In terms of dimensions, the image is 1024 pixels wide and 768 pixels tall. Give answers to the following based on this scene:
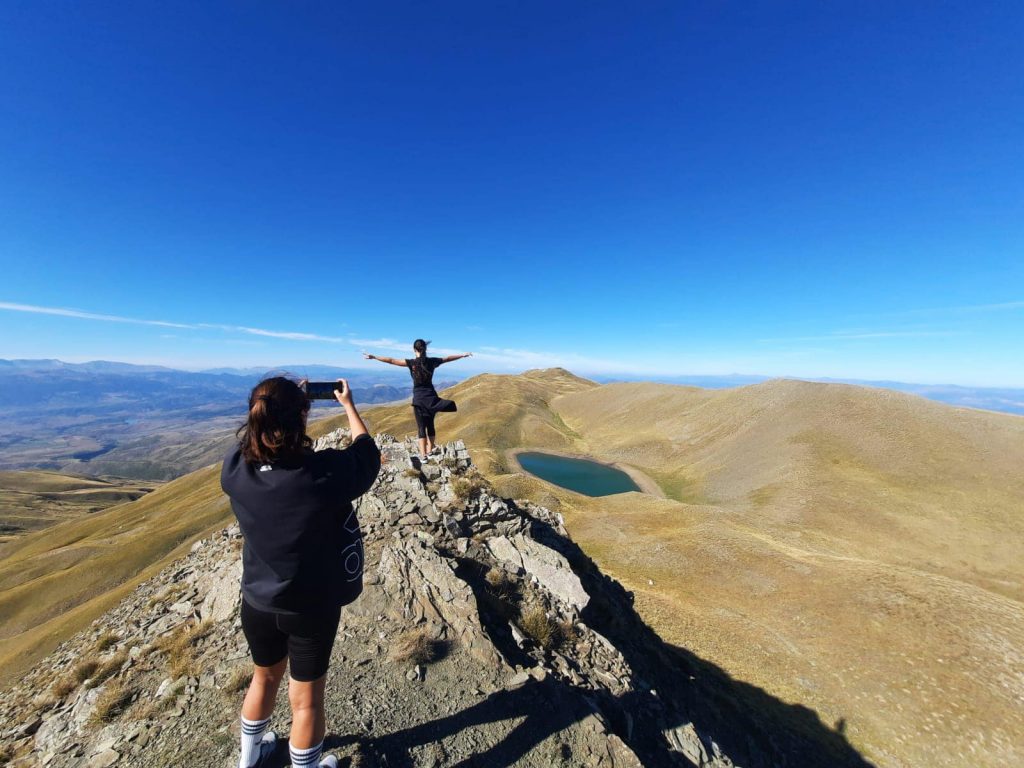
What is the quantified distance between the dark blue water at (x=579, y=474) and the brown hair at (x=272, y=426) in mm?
68972

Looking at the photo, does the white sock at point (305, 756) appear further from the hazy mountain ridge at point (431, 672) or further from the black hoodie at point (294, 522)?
the black hoodie at point (294, 522)

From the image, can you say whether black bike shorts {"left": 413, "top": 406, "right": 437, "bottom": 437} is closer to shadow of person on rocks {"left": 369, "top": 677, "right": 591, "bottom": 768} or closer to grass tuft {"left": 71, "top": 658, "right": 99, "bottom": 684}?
shadow of person on rocks {"left": 369, "top": 677, "right": 591, "bottom": 768}

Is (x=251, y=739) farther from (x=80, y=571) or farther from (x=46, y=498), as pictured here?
(x=46, y=498)

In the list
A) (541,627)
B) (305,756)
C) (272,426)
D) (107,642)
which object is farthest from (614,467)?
(272,426)

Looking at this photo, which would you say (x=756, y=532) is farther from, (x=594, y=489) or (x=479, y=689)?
(x=479, y=689)

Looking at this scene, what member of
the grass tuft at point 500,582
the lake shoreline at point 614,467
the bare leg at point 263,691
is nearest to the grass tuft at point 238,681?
the bare leg at point 263,691

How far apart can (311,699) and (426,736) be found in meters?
3.10

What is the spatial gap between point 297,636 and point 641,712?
986 centimetres

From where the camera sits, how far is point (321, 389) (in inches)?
208

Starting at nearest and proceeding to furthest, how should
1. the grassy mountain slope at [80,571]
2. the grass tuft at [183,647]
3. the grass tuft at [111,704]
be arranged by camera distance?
the grass tuft at [111,704], the grass tuft at [183,647], the grassy mountain slope at [80,571]

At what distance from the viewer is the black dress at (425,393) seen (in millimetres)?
14344

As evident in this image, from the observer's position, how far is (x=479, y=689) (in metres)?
7.80

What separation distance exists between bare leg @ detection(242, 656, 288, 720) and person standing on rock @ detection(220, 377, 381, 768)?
1.1 inches

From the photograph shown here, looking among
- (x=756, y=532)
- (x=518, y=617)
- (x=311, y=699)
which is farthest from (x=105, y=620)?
(x=756, y=532)
